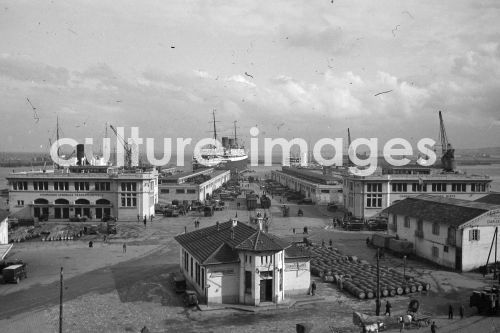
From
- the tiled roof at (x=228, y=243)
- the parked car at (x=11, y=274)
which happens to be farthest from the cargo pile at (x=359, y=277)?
the parked car at (x=11, y=274)

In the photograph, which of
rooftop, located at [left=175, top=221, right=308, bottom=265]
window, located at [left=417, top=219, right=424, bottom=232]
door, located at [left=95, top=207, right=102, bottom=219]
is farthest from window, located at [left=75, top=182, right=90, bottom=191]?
window, located at [left=417, top=219, right=424, bottom=232]

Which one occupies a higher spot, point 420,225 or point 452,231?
point 452,231

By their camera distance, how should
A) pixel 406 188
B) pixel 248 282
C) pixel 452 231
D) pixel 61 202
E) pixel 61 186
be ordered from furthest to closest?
pixel 406 188
pixel 61 202
pixel 61 186
pixel 452 231
pixel 248 282

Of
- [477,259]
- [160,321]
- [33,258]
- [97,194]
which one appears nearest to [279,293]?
[160,321]

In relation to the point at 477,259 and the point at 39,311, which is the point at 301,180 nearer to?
the point at 477,259

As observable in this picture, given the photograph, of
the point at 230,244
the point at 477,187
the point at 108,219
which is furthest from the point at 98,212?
the point at 477,187

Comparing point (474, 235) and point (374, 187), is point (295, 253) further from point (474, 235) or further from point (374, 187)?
point (374, 187)

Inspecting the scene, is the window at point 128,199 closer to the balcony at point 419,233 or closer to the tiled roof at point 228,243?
the tiled roof at point 228,243
